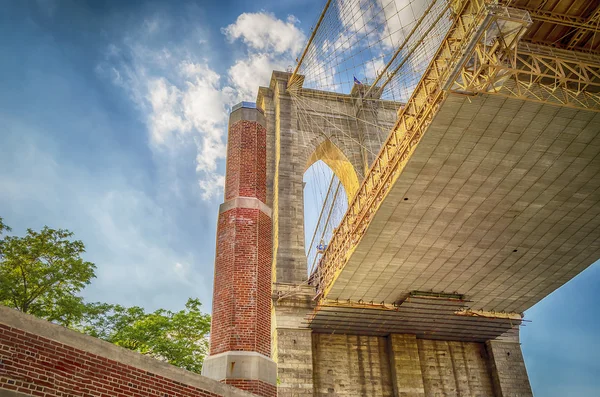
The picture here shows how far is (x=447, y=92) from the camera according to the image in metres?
17.1

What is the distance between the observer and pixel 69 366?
24.1ft

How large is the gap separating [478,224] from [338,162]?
62.0 ft

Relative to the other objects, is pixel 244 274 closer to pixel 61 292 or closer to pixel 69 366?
pixel 69 366

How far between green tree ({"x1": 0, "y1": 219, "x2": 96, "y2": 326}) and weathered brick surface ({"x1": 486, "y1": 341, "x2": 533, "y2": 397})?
24802mm

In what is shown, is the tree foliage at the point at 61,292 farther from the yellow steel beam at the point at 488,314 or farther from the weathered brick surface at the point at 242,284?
the yellow steel beam at the point at 488,314

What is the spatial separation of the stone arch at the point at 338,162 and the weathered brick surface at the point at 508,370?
14.6 m

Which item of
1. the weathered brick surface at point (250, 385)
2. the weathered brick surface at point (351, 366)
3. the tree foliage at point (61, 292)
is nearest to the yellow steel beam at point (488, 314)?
the weathered brick surface at point (351, 366)

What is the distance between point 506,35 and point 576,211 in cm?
1116

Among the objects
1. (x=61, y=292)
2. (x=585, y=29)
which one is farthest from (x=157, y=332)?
(x=585, y=29)

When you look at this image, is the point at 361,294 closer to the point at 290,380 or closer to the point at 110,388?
the point at 290,380

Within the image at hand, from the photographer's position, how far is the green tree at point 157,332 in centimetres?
2366

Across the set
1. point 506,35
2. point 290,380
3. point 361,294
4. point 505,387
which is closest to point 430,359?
point 505,387

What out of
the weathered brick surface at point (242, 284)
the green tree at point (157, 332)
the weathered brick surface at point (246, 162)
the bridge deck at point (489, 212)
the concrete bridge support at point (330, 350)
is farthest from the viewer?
the concrete bridge support at point (330, 350)

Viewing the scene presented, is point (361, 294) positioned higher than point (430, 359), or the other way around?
point (361, 294)
